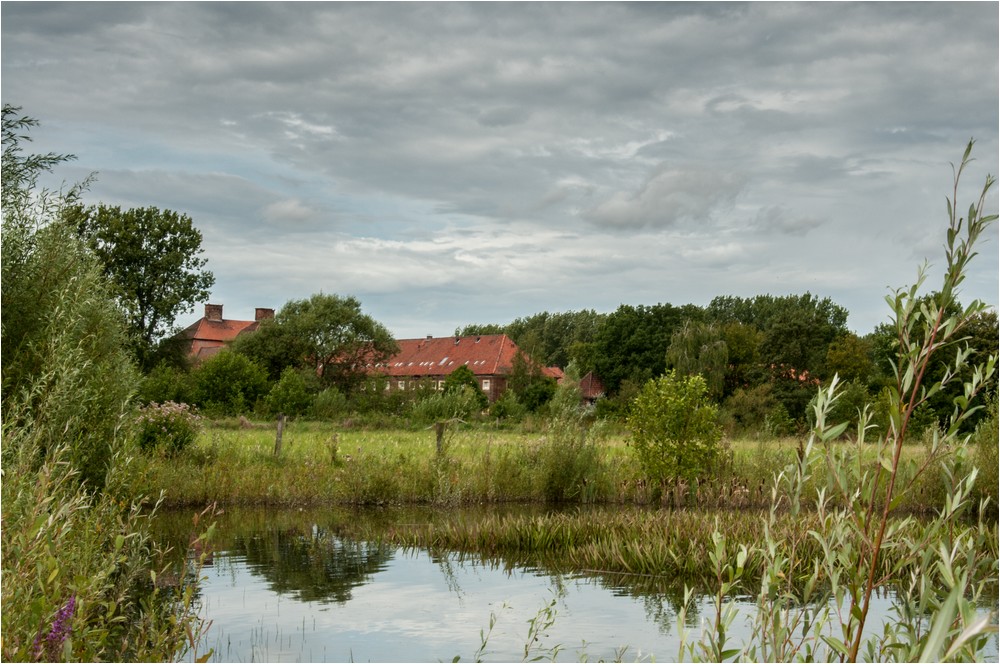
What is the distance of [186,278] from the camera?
46531mm

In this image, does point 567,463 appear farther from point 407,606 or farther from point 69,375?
point 69,375

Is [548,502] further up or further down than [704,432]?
further down

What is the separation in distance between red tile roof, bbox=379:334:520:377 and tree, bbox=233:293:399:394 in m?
15.6

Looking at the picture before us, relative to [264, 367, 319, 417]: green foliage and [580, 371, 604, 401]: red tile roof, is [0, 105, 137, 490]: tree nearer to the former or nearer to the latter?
[264, 367, 319, 417]: green foliage

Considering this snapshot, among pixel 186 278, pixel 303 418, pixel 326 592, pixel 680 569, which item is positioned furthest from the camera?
pixel 186 278

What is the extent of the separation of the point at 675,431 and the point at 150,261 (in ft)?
104

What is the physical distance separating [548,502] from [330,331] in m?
37.6

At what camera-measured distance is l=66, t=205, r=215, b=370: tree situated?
44.4 metres

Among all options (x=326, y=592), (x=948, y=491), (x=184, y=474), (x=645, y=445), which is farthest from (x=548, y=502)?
(x=948, y=491)

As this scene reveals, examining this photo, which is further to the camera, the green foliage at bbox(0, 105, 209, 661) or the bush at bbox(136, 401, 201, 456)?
the bush at bbox(136, 401, 201, 456)

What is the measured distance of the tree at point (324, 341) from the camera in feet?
184

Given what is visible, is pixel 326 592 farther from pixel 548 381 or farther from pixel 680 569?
pixel 548 381

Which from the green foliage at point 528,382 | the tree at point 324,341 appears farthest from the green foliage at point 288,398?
the green foliage at point 528,382

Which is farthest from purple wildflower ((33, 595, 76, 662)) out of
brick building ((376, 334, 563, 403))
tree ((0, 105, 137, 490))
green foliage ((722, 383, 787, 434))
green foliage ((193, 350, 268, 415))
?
brick building ((376, 334, 563, 403))
